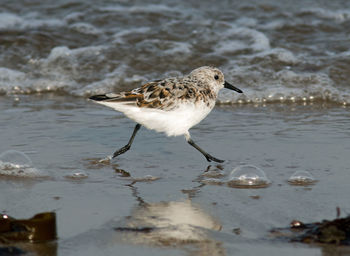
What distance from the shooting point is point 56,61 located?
29.9ft

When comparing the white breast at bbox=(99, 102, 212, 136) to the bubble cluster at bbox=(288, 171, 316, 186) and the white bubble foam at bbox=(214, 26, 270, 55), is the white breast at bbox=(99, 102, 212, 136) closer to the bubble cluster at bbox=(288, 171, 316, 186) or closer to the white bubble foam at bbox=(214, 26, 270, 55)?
the bubble cluster at bbox=(288, 171, 316, 186)

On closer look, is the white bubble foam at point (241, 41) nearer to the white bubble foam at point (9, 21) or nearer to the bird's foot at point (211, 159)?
the white bubble foam at point (9, 21)

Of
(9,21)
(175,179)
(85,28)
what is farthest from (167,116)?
(9,21)

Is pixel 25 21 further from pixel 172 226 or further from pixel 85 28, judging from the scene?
pixel 172 226

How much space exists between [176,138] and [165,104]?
1.08m

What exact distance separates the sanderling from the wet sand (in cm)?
34

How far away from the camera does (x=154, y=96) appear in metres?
5.08

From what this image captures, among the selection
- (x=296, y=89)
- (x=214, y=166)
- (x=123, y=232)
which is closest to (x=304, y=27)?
(x=296, y=89)

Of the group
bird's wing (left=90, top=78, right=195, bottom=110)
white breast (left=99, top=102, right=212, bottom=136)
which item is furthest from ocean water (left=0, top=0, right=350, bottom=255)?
bird's wing (left=90, top=78, right=195, bottom=110)

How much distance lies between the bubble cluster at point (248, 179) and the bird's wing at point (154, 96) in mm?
894

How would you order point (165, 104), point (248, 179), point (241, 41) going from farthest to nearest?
point (241, 41), point (165, 104), point (248, 179)

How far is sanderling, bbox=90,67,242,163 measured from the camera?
5027 mm

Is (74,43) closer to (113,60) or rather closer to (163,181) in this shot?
(113,60)

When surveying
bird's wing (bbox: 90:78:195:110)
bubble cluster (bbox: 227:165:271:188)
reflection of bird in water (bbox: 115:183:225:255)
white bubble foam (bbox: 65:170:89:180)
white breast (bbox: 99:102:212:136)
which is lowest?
reflection of bird in water (bbox: 115:183:225:255)
